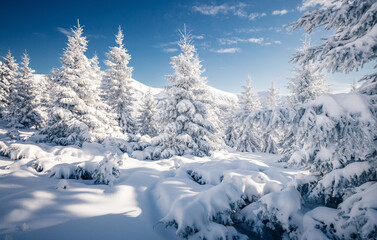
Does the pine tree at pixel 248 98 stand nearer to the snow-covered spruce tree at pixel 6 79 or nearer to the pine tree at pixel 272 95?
the pine tree at pixel 272 95

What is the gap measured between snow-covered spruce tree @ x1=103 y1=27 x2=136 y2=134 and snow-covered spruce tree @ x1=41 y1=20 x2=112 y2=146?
519cm

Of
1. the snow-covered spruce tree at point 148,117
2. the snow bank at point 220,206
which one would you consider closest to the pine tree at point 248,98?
the snow-covered spruce tree at point 148,117

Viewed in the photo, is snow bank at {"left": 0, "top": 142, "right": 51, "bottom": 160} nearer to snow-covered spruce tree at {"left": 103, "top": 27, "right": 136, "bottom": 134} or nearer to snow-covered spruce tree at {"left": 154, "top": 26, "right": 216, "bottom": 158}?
snow-covered spruce tree at {"left": 154, "top": 26, "right": 216, "bottom": 158}

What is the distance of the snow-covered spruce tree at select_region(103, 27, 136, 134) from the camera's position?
67.6ft

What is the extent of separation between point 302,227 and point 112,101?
2199 cm

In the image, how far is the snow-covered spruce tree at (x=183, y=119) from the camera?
487 inches

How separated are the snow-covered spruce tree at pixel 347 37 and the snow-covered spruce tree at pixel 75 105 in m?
14.8

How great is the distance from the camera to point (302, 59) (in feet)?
12.8

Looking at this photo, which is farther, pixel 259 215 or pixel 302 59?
pixel 302 59

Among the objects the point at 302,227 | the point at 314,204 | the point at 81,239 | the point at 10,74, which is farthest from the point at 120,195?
the point at 10,74

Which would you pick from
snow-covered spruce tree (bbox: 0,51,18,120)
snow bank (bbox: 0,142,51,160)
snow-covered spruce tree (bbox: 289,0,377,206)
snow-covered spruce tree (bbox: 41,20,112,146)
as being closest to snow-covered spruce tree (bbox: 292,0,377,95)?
snow-covered spruce tree (bbox: 289,0,377,206)

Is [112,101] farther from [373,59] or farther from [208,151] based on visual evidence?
[373,59]

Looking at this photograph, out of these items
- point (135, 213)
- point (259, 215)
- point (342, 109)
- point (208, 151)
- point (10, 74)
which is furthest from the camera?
point (10, 74)

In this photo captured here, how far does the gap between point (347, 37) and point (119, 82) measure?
2156 centimetres
